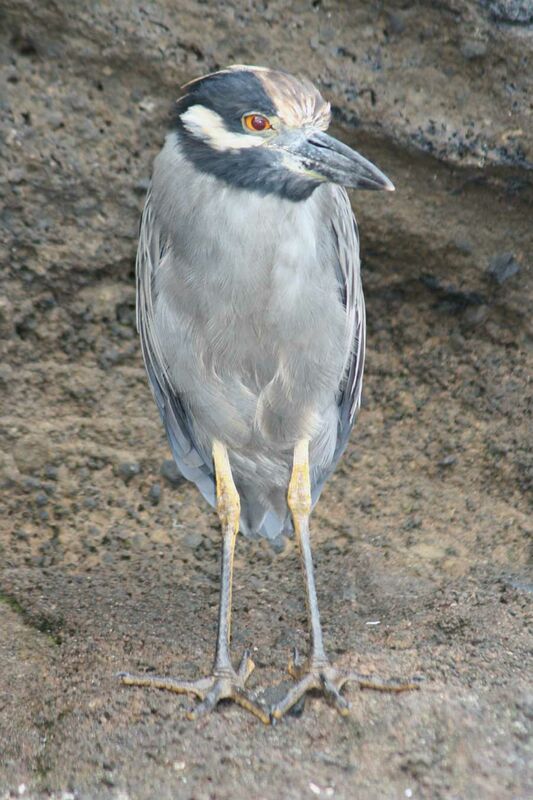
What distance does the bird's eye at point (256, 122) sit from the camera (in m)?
2.47

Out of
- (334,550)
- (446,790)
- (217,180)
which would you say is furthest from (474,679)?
(217,180)

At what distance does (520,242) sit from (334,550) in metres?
1.18

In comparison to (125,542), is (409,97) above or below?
above

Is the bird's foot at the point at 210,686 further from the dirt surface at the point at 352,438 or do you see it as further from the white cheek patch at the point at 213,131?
the white cheek patch at the point at 213,131

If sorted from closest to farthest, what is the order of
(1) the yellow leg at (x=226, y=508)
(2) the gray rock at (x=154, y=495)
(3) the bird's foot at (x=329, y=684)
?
(3) the bird's foot at (x=329, y=684) → (1) the yellow leg at (x=226, y=508) → (2) the gray rock at (x=154, y=495)

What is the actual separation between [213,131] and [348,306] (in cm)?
62

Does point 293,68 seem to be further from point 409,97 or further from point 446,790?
point 446,790

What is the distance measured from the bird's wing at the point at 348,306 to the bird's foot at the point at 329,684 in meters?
0.66

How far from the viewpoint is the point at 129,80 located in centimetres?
327

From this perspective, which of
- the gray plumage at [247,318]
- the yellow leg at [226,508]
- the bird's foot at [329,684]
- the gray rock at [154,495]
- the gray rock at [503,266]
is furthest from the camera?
the gray rock at [154,495]

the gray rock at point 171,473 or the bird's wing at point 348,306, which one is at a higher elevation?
the bird's wing at point 348,306

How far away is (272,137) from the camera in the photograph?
8.14 feet

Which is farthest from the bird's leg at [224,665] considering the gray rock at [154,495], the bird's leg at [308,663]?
the gray rock at [154,495]

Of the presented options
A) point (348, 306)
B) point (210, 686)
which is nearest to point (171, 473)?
point (348, 306)
